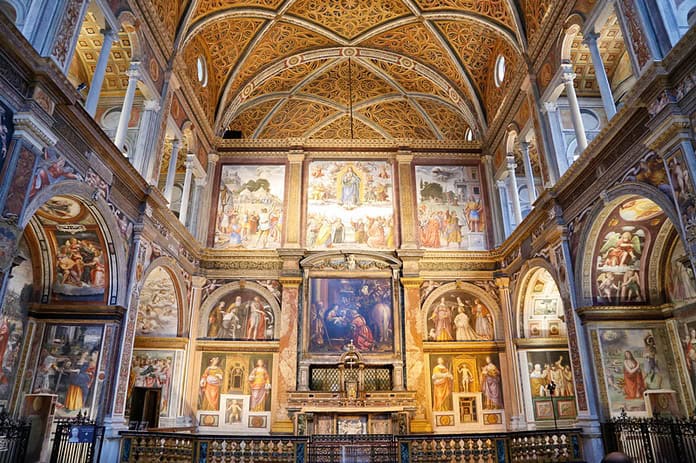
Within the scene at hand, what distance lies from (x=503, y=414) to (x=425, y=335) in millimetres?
3695

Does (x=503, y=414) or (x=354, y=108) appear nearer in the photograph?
(x=503, y=414)

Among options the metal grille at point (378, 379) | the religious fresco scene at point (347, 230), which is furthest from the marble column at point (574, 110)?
the metal grille at point (378, 379)

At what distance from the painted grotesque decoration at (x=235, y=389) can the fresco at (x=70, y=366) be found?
6205 mm

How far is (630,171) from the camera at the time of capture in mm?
10547

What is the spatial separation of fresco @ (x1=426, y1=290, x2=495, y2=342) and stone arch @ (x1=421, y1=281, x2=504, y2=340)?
85 millimetres

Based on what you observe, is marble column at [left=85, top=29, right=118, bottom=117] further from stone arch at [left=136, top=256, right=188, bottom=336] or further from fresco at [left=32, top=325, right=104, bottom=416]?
stone arch at [left=136, top=256, right=188, bottom=336]

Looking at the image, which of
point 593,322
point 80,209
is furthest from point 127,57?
point 593,322

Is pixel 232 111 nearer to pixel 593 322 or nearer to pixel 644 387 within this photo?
pixel 593 322

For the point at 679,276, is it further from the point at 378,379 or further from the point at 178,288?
the point at 178,288

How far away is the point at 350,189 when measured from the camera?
67.6ft

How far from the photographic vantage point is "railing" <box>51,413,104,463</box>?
32.7ft

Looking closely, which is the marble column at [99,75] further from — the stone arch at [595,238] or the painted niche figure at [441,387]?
the painted niche figure at [441,387]

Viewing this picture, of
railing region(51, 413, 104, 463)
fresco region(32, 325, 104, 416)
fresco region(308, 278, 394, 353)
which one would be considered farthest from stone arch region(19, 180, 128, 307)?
fresco region(308, 278, 394, 353)

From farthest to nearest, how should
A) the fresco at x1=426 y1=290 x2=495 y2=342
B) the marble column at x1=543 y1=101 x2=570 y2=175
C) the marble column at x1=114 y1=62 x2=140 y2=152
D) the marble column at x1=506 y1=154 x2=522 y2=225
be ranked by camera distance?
the fresco at x1=426 y1=290 x2=495 y2=342
the marble column at x1=506 y1=154 x2=522 y2=225
the marble column at x1=543 y1=101 x2=570 y2=175
the marble column at x1=114 y1=62 x2=140 y2=152
